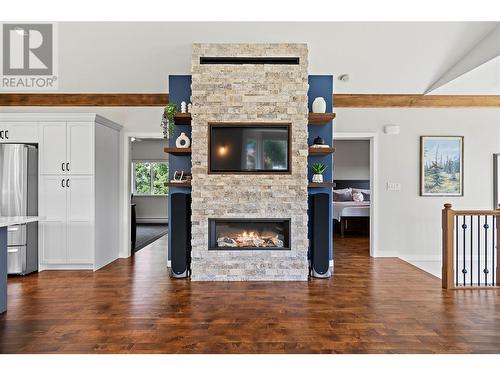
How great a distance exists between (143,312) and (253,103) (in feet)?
8.93

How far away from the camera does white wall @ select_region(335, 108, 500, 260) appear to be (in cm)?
602

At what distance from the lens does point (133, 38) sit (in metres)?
4.56

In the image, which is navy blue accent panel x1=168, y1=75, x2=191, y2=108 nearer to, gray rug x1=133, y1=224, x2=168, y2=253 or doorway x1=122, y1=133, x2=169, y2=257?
gray rug x1=133, y1=224, x2=168, y2=253

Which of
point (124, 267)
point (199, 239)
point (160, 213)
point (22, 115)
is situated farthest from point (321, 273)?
point (160, 213)

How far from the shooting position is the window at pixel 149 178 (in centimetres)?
1143

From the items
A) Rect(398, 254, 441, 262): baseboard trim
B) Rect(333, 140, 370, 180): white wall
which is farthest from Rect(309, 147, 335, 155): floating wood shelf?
Rect(333, 140, 370, 180): white wall

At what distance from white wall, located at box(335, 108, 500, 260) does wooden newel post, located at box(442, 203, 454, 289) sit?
1.82 metres

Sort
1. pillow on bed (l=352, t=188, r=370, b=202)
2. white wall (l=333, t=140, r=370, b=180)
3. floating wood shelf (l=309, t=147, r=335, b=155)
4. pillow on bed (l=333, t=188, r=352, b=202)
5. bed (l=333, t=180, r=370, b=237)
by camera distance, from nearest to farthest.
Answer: floating wood shelf (l=309, t=147, r=335, b=155)
bed (l=333, t=180, r=370, b=237)
pillow on bed (l=333, t=188, r=352, b=202)
pillow on bed (l=352, t=188, r=370, b=202)
white wall (l=333, t=140, r=370, b=180)

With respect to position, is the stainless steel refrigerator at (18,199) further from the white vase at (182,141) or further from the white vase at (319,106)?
the white vase at (319,106)

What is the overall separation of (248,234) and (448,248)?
2.36 m

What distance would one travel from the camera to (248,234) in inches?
184

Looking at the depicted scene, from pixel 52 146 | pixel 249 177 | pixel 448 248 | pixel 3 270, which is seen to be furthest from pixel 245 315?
pixel 52 146

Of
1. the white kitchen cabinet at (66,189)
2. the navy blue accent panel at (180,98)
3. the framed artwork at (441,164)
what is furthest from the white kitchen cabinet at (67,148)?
the framed artwork at (441,164)

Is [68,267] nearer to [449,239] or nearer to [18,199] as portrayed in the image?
[18,199]
